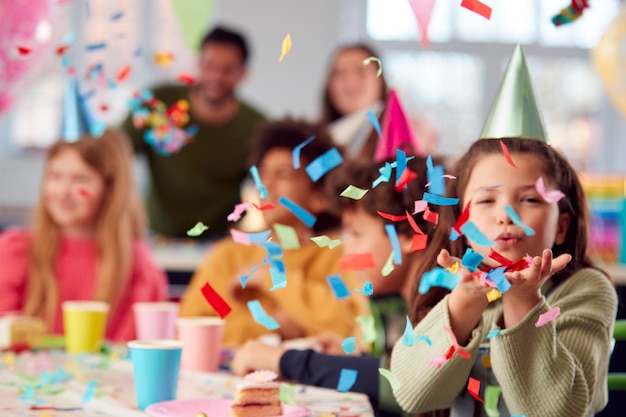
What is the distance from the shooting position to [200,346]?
4.66 ft

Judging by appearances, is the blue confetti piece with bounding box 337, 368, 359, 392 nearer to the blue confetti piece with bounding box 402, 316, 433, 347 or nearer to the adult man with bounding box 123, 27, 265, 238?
the blue confetti piece with bounding box 402, 316, 433, 347

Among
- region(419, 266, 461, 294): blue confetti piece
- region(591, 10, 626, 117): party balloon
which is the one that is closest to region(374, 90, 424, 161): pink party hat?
region(419, 266, 461, 294): blue confetti piece

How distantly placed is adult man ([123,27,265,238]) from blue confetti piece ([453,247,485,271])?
2.35 metres

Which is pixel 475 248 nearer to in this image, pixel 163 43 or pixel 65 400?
pixel 65 400

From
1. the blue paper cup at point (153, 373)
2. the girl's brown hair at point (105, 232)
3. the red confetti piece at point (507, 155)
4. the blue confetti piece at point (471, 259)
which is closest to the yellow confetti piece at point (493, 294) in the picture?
the blue confetti piece at point (471, 259)

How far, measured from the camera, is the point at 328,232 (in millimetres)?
2174

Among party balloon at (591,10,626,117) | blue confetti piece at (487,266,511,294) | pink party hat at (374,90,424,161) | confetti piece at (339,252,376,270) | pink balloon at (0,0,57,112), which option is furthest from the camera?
party balloon at (591,10,626,117)

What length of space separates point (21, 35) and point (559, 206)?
1.34m

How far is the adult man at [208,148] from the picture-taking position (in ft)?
10.5

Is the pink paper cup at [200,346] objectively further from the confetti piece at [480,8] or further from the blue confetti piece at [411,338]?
the confetti piece at [480,8]

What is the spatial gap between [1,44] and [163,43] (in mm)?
3225

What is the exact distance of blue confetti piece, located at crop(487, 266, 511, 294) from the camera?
910 mm

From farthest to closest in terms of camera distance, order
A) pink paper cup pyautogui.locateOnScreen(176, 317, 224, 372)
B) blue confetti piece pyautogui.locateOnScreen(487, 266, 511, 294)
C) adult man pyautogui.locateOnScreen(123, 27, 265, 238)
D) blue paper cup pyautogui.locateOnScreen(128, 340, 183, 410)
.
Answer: adult man pyautogui.locateOnScreen(123, 27, 265, 238), pink paper cup pyautogui.locateOnScreen(176, 317, 224, 372), blue paper cup pyautogui.locateOnScreen(128, 340, 183, 410), blue confetti piece pyautogui.locateOnScreen(487, 266, 511, 294)

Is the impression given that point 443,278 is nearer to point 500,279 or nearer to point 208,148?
point 500,279
